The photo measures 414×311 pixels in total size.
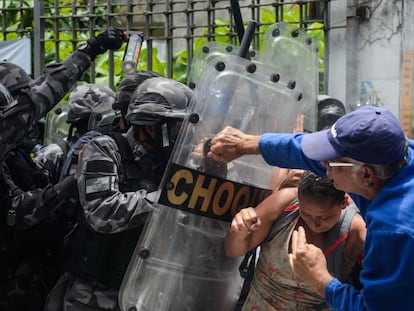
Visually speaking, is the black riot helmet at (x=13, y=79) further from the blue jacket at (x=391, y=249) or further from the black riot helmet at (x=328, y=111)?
the blue jacket at (x=391, y=249)

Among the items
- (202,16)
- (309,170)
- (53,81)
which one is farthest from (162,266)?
(202,16)

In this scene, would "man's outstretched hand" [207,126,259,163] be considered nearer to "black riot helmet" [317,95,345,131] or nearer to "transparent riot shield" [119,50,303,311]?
"transparent riot shield" [119,50,303,311]

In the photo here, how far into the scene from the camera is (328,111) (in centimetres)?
391

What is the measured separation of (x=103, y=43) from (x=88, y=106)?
3.43ft

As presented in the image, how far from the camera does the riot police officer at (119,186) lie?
9.24ft

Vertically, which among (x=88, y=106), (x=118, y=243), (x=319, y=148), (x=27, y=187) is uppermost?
(x=319, y=148)

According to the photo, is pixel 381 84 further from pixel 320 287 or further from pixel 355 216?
pixel 320 287

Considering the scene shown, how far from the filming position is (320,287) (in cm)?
220

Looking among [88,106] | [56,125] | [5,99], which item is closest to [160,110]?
[5,99]

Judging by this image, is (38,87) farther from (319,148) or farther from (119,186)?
(319,148)

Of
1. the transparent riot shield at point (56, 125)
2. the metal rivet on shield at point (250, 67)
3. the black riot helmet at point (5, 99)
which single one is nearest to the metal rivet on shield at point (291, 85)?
the metal rivet on shield at point (250, 67)

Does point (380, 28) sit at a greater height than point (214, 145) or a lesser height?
greater

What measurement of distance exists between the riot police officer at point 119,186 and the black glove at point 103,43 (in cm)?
66

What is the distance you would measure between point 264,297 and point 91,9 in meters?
3.00
